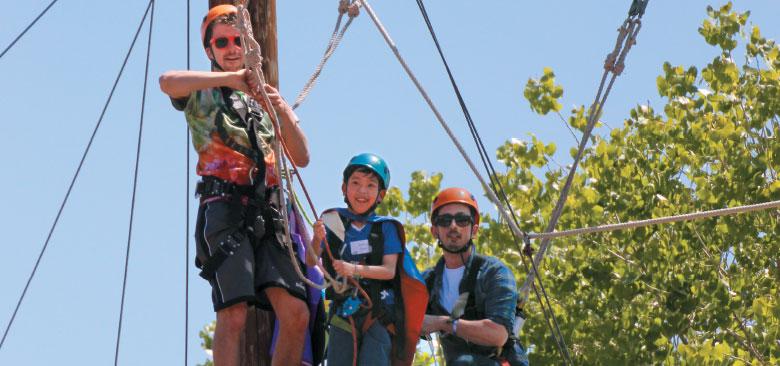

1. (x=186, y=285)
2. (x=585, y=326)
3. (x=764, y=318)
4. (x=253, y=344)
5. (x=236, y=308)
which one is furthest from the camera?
(x=585, y=326)

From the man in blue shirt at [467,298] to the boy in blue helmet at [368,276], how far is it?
1.34 feet

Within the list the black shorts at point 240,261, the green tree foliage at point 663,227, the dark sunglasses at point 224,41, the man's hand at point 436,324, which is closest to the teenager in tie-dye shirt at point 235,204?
the black shorts at point 240,261

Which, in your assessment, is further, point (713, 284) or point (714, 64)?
point (714, 64)

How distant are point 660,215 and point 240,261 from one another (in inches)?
469

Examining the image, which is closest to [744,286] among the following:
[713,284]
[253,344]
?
[713,284]

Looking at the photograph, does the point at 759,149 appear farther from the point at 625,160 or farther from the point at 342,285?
the point at 342,285

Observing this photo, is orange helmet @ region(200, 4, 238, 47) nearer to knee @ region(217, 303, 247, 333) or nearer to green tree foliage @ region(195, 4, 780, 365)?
knee @ region(217, 303, 247, 333)

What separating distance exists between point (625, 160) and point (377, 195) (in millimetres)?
11744

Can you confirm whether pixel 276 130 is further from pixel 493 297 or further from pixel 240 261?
pixel 493 297

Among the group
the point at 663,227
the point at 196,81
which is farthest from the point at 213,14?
the point at 663,227

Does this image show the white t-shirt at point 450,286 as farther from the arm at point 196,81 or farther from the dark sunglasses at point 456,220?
the arm at point 196,81

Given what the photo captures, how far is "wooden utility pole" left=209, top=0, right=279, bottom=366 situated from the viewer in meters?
8.37

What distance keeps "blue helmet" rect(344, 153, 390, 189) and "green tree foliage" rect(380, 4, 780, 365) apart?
1014cm

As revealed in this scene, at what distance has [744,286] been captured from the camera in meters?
18.8
